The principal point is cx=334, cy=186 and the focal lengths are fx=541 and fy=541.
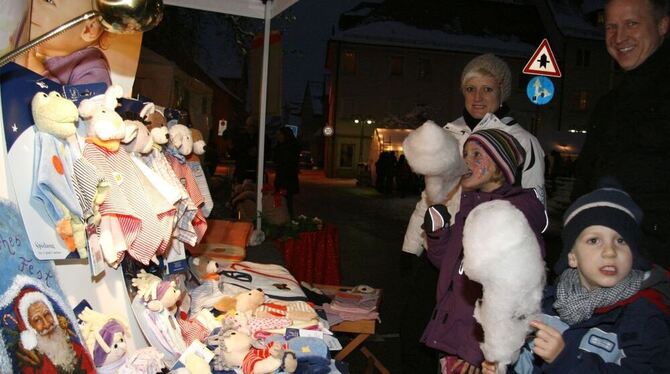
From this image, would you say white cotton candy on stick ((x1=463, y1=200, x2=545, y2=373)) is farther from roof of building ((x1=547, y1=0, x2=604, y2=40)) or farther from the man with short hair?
roof of building ((x1=547, y1=0, x2=604, y2=40))

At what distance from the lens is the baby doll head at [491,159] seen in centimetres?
249

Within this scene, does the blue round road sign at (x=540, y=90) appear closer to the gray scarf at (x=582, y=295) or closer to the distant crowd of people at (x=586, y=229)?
the distant crowd of people at (x=586, y=229)

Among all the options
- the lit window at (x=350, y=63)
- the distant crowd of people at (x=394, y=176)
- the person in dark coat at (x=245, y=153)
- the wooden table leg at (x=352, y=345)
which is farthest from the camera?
A: the lit window at (x=350, y=63)

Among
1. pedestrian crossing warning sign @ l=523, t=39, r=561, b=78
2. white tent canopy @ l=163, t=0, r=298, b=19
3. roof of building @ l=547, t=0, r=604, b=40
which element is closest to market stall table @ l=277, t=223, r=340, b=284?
white tent canopy @ l=163, t=0, r=298, b=19

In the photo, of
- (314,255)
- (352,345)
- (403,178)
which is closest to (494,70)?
(352,345)

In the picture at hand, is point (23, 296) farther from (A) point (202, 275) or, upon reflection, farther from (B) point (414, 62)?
(B) point (414, 62)

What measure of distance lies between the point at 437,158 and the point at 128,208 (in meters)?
1.58

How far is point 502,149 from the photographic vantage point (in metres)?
2.49

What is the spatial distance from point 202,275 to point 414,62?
88.1 feet

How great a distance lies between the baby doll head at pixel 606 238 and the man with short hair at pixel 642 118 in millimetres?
370

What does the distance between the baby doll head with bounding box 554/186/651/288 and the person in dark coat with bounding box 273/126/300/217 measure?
26.2 ft

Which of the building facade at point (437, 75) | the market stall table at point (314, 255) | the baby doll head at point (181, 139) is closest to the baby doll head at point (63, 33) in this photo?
the baby doll head at point (181, 139)

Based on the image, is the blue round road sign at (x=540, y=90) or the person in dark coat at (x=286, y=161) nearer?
the person in dark coat at (x=286, y=161)

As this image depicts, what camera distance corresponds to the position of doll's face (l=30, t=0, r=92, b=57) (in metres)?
1.46
